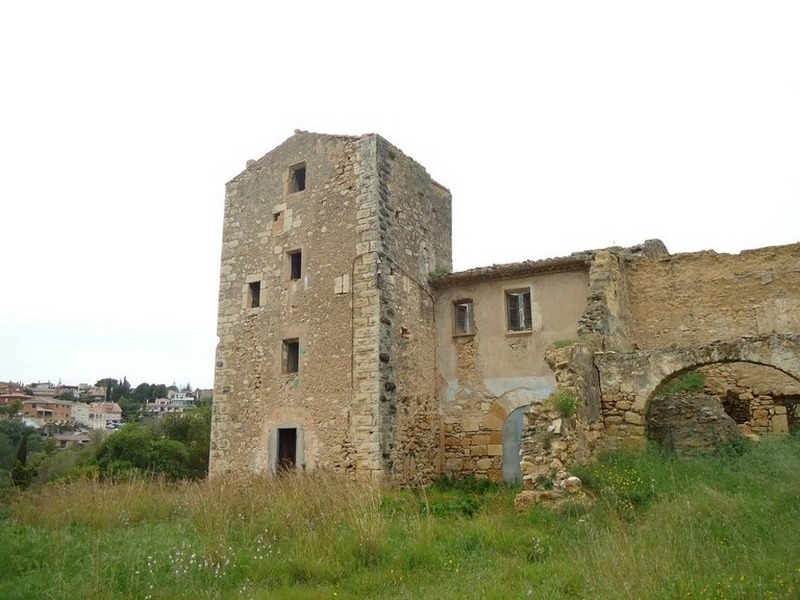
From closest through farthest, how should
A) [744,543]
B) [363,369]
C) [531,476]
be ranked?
[744,543]
[531,476]
[363,369]

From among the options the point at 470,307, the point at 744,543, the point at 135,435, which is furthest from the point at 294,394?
the point at 135,435

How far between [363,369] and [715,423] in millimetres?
6877

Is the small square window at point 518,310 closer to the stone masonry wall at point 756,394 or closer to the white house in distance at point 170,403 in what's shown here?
the stone masonry wall at point 756,394

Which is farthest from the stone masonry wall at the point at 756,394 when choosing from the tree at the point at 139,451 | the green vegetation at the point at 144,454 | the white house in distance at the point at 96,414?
the white house in distance at the point at 96,414

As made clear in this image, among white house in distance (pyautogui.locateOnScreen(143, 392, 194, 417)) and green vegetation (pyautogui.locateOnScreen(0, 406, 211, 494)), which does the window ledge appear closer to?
green vegetation (pyautogui.locateOnScreen(0, 406, 211, 494))

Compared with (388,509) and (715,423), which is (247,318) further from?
(715,423)

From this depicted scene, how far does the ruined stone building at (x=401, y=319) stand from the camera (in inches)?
542

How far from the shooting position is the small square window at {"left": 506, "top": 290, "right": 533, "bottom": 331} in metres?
15.4

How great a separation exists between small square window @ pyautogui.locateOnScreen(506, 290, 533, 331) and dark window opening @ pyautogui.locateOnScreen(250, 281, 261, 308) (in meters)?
6.18

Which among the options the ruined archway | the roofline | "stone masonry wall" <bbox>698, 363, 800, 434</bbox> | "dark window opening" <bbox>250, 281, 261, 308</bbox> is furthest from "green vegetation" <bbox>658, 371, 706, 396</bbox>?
"dark window opening" <bbox>250, 281, 261, 308</bbox>

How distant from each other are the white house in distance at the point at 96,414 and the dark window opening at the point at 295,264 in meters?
98.9

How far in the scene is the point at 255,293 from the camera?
16.2 metres

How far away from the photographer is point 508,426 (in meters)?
14.9

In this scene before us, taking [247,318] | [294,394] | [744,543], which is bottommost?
[744,543]
